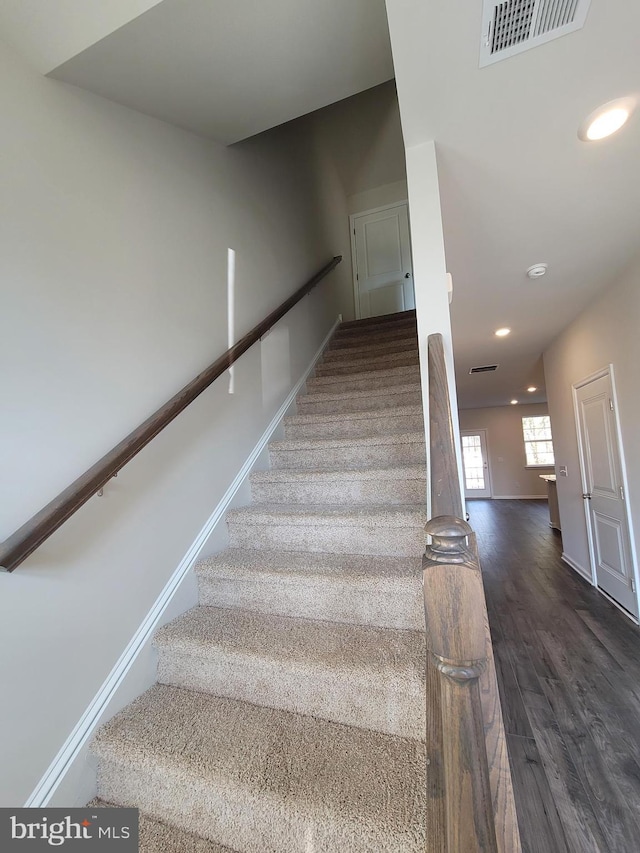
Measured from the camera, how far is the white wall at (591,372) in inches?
108

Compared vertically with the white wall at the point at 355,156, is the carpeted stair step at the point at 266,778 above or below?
below

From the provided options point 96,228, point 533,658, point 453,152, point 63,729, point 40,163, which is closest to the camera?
point 63,729

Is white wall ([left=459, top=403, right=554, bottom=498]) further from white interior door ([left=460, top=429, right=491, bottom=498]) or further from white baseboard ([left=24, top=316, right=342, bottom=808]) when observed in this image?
white baseboard ([left=24, top=316, right=342, bottom=808])

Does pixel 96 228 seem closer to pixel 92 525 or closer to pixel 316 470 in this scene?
pixel 92 525

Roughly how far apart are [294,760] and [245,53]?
7.76 feet

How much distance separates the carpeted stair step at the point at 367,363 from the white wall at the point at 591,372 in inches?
61.0

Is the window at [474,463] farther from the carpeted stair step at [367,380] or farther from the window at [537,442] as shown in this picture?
the carpeted stair step at [367,380]

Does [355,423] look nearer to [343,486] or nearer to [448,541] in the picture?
[343,486]

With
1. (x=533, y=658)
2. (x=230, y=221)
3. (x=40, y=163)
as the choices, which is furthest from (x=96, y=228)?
(x=533, y=658)

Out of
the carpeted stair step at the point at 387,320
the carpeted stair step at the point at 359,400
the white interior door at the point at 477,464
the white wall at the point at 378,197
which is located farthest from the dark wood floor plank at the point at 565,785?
the white interior door at the point at 477,464

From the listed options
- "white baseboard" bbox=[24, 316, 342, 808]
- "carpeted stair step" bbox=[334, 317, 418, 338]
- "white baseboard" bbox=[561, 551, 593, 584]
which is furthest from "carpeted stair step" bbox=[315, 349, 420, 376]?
"white baseboard" bbox=[561, 551, 593, 584]

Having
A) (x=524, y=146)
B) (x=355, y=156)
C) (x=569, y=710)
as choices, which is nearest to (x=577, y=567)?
(x=569, y=710)

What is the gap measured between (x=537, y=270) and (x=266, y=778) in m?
3.12

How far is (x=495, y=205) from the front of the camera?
6.32 ft
